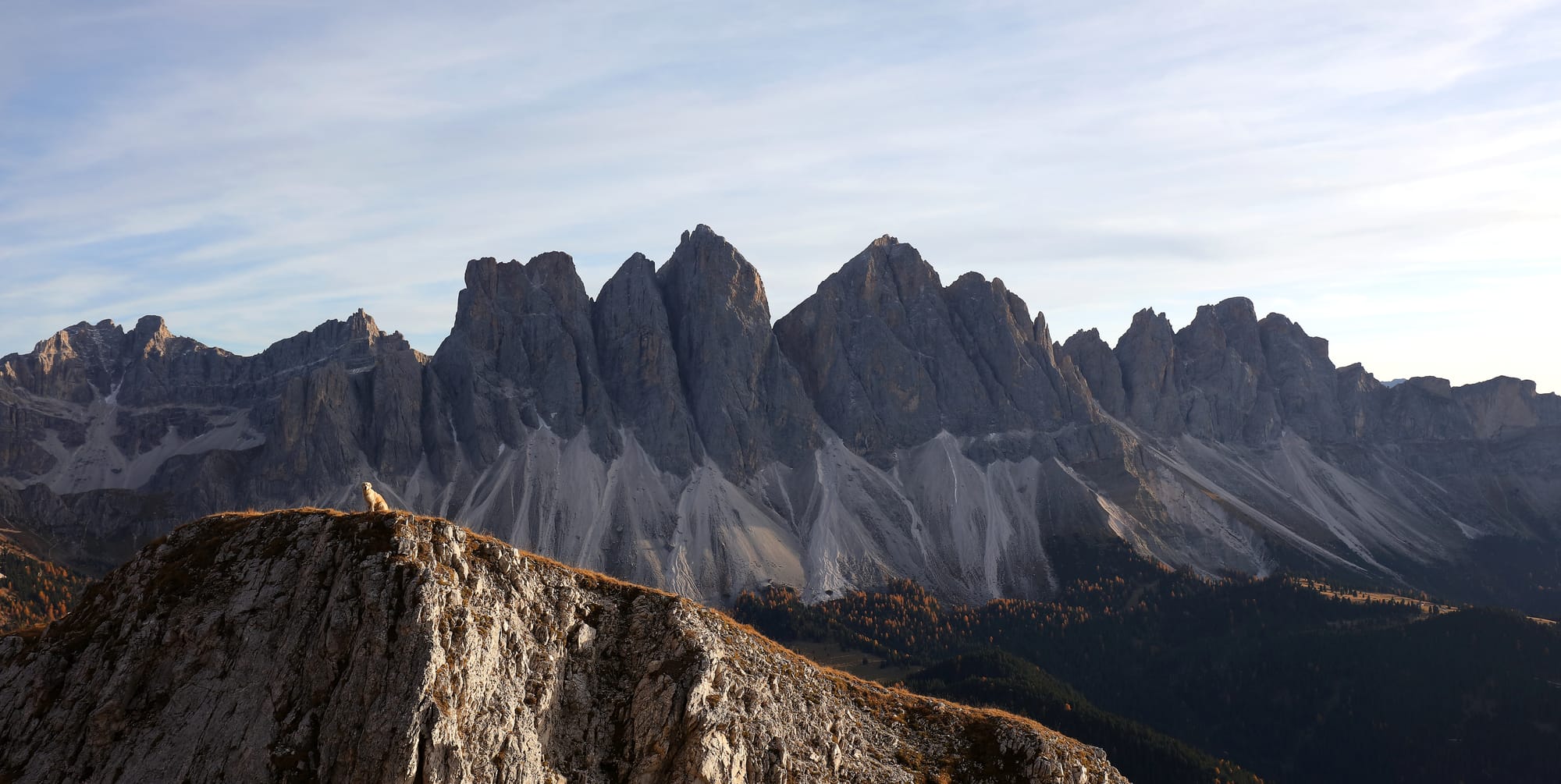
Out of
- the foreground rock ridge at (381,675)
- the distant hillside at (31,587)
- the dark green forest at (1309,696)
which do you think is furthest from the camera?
the dark green forest at (1309,696)

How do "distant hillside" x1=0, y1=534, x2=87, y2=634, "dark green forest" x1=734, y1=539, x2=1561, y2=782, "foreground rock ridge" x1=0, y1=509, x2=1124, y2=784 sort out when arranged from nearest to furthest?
"foreground rock ridge" x1=0, y1=509, x2=1124, y2=784 < "distant hillside" x1=0, y1=534, x2=87, y2=634 < "dark green forest" x1=734, y1=539, x2=1561, y2=782

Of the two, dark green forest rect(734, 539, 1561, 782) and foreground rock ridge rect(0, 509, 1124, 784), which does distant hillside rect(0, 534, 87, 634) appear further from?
foreground rock ridge rect(0, 509, 1124, 784)

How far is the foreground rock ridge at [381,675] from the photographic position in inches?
1609

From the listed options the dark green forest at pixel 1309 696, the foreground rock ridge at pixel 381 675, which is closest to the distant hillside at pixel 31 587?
the dark green forest at pixel 1309 696

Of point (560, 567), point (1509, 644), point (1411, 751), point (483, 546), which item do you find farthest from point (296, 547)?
point (1509, 644)

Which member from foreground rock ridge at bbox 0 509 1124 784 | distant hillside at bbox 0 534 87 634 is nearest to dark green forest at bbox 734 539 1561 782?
foreground rock ridge at bbox 0 509 1124 784

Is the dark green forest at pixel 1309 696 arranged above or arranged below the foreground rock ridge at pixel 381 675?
below

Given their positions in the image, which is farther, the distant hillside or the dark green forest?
the dark green forest

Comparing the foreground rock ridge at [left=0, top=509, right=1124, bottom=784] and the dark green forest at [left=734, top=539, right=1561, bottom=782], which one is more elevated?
the foreground rock ridge at [left=0, top=509, right=1124, bottom=784]

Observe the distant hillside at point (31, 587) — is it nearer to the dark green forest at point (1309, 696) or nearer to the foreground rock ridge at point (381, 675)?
the dark green forest at point (1309, 696)

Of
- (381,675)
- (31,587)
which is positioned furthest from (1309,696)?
(31,587)

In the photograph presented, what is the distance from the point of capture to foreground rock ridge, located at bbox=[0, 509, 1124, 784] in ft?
134

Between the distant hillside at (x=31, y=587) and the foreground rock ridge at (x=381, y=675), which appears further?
the distant hillside at (x=31, y=587)

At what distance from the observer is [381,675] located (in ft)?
136
